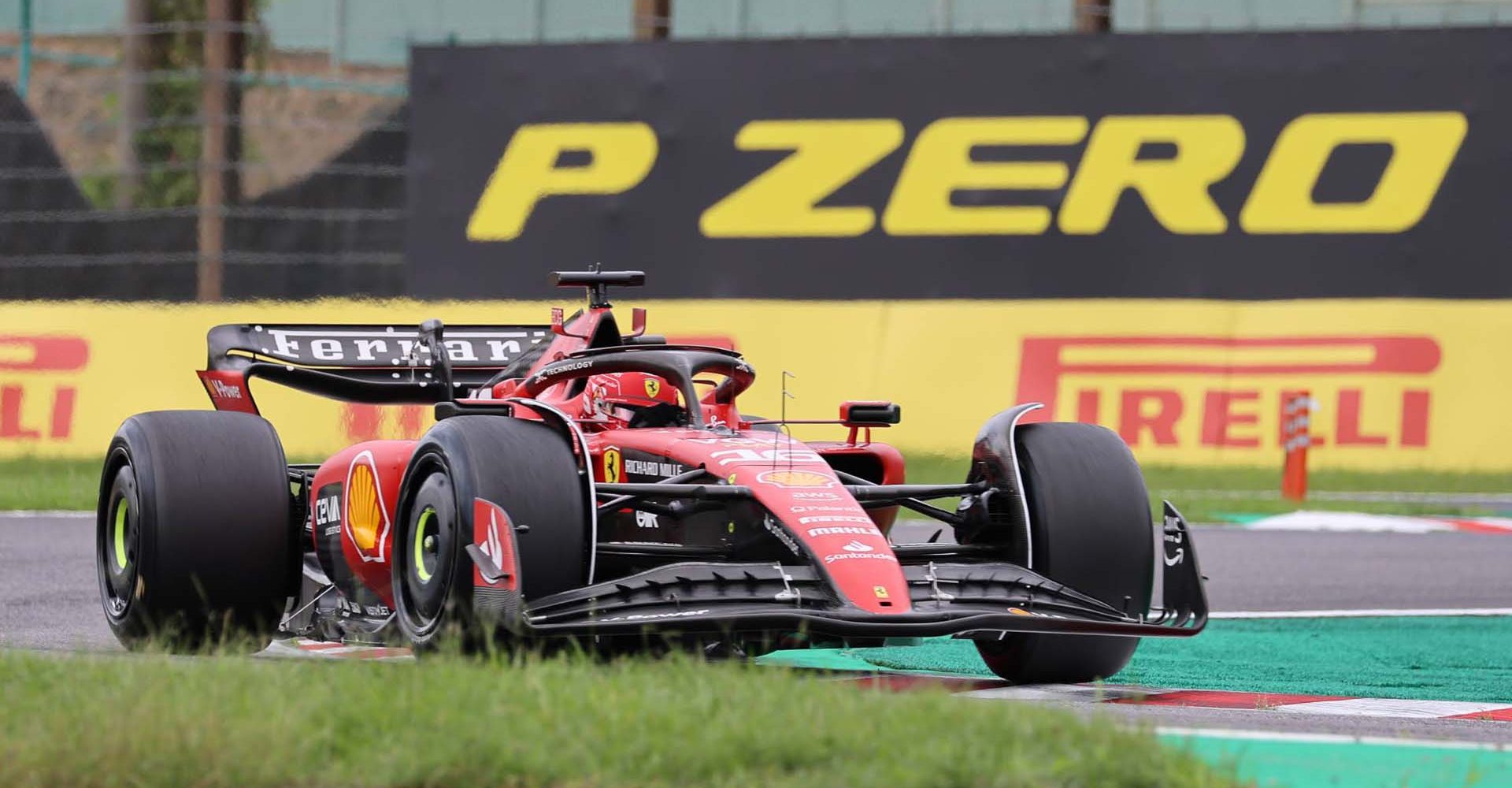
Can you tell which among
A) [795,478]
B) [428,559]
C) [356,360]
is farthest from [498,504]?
[356,360]

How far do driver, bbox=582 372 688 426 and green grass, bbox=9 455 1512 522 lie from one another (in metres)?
7.75

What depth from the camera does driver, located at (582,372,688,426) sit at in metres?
8.01

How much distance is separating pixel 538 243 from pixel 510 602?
1192cm

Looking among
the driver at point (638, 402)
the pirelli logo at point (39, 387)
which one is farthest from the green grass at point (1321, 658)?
the pirelli logo at point (39, 387)

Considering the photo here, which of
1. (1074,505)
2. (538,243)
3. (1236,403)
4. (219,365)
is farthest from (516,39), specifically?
(1074,505)

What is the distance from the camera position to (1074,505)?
7.38 meters

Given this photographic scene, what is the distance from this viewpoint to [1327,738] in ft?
18.2

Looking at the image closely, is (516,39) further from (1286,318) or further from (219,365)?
(219,365)

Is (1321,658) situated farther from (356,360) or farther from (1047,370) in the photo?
(1047,370)

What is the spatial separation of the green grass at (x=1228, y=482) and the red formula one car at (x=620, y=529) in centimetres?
756

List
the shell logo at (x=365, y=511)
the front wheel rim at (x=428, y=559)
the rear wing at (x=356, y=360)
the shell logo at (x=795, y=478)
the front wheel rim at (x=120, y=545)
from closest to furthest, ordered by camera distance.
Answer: the front wheel rim at (x=428, y=559) < the shell logo at (x=795, y=478) < the shell logo at (x=365, y=511) < the front wheel rim at (x=120, y=545) < the rear wing at (x=356, y=360)

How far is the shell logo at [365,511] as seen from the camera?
24.7 ft

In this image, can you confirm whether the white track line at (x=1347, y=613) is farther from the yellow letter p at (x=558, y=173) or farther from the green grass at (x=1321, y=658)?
the yellow letter p at (x=558, y=173)

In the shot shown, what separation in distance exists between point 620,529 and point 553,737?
2.96m
